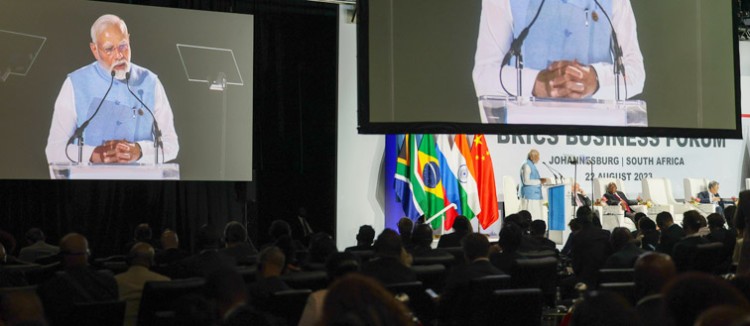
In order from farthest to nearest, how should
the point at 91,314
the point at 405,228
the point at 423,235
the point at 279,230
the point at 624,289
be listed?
the point at 405,228 < the point at 279,230 < the point at 423,235 < the point at 624,289 < the point at 91,314

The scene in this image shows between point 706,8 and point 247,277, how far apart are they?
8.79 metres

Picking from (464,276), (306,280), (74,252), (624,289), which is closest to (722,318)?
(624,289)

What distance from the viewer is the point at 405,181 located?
1341 centimetres

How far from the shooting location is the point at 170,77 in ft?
38.0

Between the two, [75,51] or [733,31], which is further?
[733,31]

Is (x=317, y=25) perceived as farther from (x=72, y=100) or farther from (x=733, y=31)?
(x=733, y=31)

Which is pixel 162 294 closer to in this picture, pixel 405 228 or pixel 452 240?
pixel 452 240

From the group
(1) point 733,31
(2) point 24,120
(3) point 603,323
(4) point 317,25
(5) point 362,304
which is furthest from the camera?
(4) point 317,25

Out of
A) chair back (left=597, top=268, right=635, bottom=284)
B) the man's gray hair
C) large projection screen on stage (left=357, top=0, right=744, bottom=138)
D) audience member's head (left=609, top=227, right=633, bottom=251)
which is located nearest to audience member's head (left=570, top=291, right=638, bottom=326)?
chair back (left=597, top=268, right=635, bottom=284)

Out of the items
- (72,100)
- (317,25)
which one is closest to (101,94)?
(72,100)

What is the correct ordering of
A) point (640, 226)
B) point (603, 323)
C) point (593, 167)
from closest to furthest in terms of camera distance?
point (603, 323)
point (640, 226)
point (593, 167)

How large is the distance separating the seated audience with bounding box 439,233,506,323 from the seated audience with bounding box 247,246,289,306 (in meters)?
0.92

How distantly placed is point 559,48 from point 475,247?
618 cm

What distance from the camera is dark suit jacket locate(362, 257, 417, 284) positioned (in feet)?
17.9
